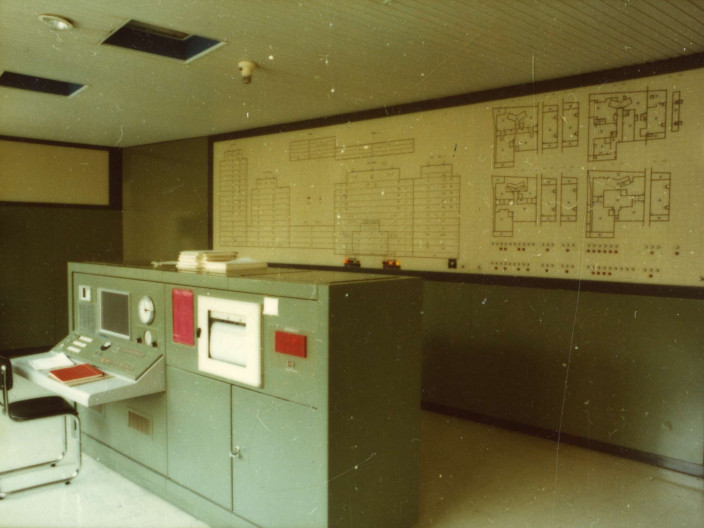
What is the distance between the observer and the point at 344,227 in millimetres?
5293

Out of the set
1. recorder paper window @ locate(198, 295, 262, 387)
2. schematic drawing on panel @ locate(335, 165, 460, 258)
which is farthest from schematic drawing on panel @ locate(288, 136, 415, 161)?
recorder paper window @ locate(198, 295, 262, 387)

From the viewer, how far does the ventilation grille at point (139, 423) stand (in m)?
3.21

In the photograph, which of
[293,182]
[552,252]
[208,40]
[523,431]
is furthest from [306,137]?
[523,431]

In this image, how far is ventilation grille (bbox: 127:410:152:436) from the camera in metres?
3.21

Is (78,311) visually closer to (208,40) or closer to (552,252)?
(208,40)

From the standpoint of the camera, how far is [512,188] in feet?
13.7

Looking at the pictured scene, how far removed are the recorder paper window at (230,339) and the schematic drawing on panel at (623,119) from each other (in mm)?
2669

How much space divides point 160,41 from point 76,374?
2.14m

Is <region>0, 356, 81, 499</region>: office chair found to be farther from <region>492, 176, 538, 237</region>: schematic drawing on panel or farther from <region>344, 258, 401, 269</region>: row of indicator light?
<region>492, 176, 538, 237</region>: schematic drawing on panel

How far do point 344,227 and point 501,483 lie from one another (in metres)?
2.75

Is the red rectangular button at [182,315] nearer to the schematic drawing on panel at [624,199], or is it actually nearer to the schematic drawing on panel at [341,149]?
the schematic drawing on panel at [341,149]

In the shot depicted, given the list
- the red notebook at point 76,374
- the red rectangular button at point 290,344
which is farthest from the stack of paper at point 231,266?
the red notebook at point 76,374

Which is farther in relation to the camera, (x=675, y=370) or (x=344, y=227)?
(x=344, y=227)

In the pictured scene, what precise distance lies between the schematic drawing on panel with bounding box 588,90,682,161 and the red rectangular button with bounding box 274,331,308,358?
2594mm
